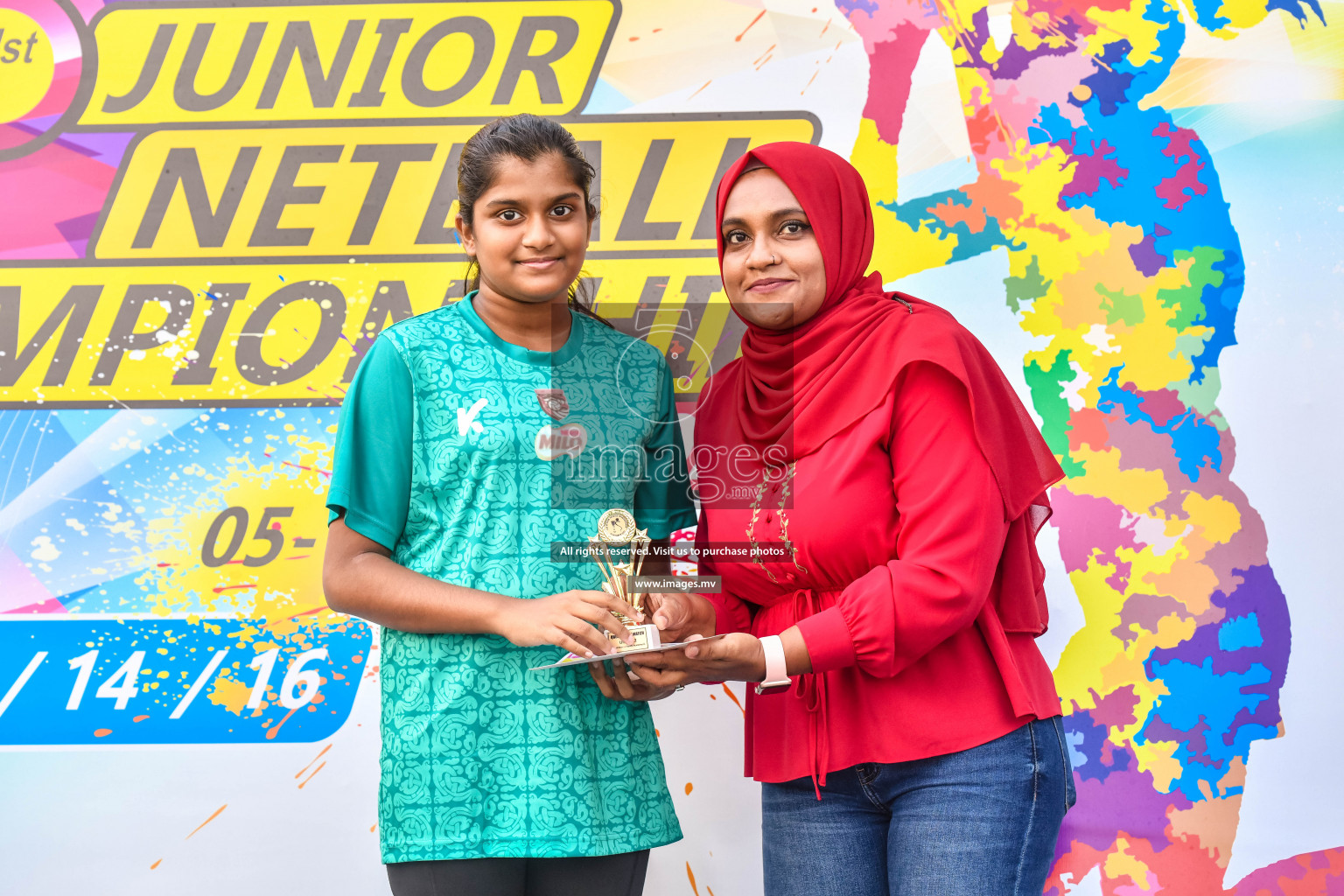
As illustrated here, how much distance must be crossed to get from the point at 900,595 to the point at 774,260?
1.93 feet

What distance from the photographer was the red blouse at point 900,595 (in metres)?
1.32

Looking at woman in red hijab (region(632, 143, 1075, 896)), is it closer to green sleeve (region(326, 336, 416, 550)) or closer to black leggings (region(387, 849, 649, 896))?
black leggings (region(387, 849, 649, 896))

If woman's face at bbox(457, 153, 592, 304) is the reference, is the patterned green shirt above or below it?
below

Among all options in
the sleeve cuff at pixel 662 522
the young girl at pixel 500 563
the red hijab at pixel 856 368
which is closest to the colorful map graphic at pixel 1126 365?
the red hijab at pixel 856 368

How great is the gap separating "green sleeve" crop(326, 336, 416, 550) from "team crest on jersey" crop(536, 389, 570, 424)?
0.21 m

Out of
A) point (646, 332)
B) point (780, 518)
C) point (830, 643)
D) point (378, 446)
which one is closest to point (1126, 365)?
point (646, 332)

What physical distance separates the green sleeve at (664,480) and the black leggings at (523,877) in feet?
1.83

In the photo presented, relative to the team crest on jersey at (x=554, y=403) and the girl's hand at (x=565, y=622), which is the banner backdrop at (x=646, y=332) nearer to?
the team crest on jersey at (x=554, y=403)

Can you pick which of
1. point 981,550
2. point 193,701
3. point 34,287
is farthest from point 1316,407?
point 34,287

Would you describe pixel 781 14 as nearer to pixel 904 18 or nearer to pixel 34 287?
pixel 904 18

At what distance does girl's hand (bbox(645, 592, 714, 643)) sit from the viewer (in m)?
1.47

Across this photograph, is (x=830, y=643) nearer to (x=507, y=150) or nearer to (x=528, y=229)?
(x=528, y=229)

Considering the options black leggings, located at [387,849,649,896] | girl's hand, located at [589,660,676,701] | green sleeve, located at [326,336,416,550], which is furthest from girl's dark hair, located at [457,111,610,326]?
black leggings, located at [387,849,649,896]

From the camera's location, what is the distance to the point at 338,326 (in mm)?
2441
